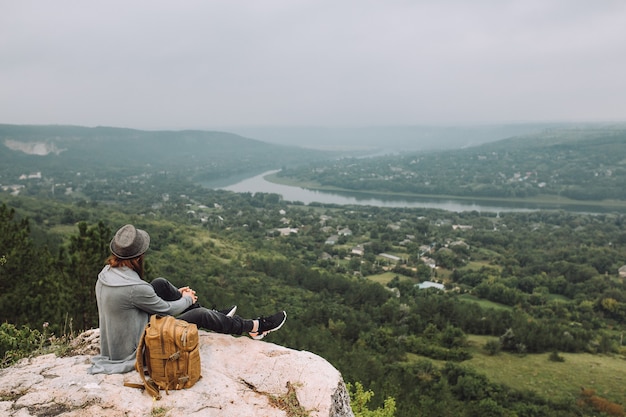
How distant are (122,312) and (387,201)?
101951mm

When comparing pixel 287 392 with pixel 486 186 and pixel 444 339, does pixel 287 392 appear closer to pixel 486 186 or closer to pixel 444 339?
pixel 444 339

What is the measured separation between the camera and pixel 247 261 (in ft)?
145

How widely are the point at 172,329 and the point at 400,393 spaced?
56.0 feet

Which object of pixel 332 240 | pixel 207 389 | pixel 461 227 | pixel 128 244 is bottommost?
pixel 332 240

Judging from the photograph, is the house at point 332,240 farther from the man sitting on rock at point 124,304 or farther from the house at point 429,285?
the man sitting on rock at point 124,304

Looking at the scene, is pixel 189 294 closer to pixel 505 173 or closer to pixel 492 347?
pixel 492 347

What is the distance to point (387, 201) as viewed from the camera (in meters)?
104

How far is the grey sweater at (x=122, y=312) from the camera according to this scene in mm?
3484

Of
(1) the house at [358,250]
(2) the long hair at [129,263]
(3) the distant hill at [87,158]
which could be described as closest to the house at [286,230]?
(1) the house at [358,250]

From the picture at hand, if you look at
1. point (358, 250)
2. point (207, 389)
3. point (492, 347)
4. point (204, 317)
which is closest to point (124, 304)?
point (204, 317)

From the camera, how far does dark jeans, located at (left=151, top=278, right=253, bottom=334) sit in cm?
397

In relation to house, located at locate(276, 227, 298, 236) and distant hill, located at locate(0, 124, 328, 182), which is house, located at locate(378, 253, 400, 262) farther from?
distant hill, located at locate(0, 124, 328, 182)

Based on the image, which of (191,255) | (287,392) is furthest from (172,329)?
(191,255)

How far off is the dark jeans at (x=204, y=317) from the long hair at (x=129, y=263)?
369 mm
